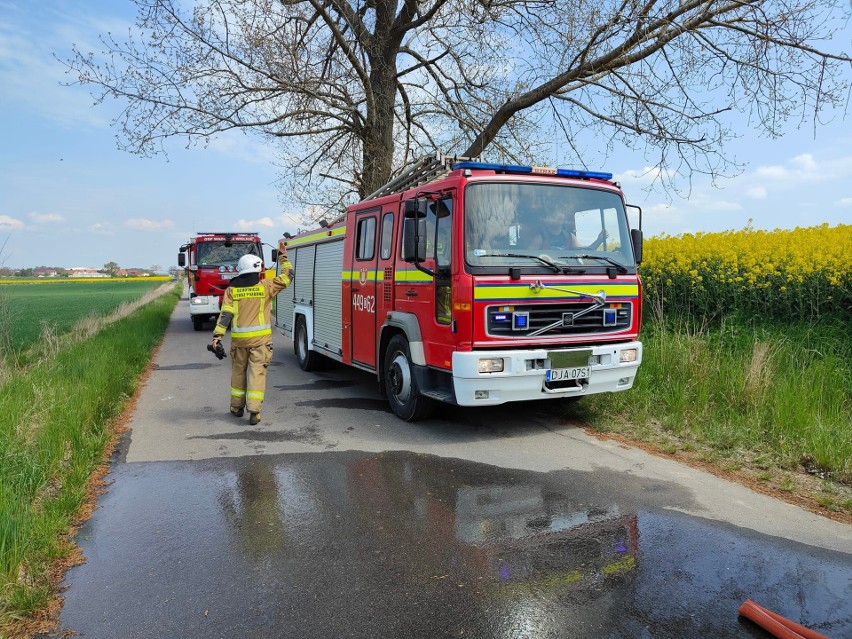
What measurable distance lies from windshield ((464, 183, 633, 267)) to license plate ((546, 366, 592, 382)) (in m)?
1.04

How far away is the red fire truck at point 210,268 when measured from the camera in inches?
707

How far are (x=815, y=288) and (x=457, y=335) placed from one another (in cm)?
483

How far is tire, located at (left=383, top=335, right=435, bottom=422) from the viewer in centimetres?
699

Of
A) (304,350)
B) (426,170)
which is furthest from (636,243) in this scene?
(304,350)

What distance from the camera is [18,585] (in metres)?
3.29

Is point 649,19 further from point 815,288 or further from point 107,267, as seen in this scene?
point 107,267

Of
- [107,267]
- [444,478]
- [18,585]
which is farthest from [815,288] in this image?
[107,267]

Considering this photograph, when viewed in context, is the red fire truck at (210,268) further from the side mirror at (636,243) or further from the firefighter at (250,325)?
the side mirror at (636,243)

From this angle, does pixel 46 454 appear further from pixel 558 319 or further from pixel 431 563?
pixel 558 319

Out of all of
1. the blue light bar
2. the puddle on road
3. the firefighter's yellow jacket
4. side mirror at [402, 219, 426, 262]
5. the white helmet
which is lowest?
the puddle on road

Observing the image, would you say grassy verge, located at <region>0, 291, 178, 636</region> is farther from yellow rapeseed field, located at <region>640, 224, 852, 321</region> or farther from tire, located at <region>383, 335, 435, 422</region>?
yellow rapeseed field, located at <region>640, 224, 852, 321</region>

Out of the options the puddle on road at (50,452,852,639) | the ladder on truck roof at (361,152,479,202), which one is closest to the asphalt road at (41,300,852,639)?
the puddle on road at (50,452,852,639)

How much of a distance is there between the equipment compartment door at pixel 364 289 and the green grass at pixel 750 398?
111 inches

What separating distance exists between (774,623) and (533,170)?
466cm
